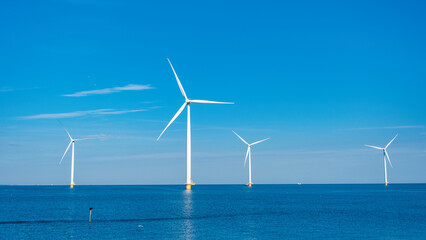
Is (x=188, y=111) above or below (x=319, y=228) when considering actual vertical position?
above

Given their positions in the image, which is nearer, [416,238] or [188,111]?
[416,238]

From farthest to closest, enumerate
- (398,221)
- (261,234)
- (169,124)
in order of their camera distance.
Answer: (169,124) → (398,221) → (261,234)

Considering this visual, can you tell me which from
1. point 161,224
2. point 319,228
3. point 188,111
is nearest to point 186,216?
point 161,224

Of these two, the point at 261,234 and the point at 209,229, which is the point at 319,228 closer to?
the point at 261,234

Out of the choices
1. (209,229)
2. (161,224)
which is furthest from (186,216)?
(209,229)

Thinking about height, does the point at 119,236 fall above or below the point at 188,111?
below

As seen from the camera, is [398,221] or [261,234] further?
[398,221]

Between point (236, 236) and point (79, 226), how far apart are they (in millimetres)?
26952

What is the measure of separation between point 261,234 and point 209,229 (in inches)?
357

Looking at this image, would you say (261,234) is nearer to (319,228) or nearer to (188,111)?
(319,228)

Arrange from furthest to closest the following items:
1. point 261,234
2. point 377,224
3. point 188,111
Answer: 1. point 188,111
2. point 377,224
3. point 261,234

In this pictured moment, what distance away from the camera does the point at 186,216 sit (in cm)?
9075

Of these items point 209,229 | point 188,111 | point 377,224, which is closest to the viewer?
point 209,229

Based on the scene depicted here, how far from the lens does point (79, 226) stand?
72.9 meters
